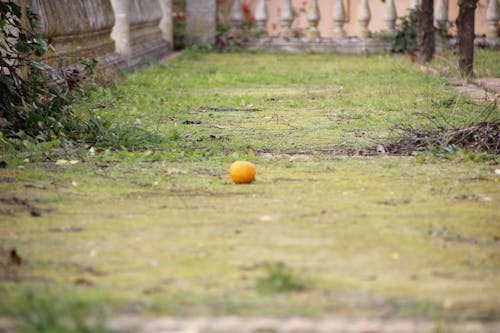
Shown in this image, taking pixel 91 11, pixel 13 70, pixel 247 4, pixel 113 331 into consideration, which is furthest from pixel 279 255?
pixel 247 4

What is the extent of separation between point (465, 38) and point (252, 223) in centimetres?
810

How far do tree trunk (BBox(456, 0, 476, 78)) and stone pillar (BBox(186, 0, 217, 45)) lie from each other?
7.06 meters

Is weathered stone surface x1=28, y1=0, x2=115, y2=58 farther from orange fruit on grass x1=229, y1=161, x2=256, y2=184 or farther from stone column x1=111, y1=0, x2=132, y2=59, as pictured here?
orange fruit on grass x1=229, y1=161, x2=256, y2=184

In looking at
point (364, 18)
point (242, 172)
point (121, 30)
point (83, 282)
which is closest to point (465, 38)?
point (121, 30)

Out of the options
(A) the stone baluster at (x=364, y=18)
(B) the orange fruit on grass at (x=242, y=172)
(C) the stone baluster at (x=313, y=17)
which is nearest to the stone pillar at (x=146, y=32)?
(C) the stone baluster at (x=313, y=17)

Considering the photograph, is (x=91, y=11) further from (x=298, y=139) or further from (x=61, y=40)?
(x=298, y=139)

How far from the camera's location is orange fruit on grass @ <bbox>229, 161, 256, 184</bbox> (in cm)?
518

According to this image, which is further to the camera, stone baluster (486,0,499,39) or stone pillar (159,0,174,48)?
stone baluster (486,0,499,39)

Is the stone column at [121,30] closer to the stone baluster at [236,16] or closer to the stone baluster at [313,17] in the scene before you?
the stone baluster at [236,16]

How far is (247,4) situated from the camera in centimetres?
2080

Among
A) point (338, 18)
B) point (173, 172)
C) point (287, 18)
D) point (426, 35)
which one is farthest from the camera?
point (287, 18)

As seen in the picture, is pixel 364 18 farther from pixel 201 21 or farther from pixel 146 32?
pixel 146 32

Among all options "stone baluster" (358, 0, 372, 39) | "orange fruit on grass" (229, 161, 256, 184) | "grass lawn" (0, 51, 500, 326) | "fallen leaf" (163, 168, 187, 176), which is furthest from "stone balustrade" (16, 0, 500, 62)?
"orange fruit on grass" (229, 161, 256, 184)

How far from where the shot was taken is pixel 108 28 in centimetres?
1227
